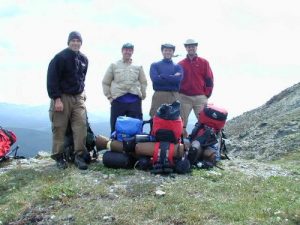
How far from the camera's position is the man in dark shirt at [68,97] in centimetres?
1359

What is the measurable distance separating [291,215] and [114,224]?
3700 millimetres

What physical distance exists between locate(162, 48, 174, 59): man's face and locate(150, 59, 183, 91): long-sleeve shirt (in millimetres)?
139

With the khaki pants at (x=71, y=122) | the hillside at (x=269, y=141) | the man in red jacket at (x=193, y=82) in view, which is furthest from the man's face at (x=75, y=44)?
the hillside at (x=269, y=141)

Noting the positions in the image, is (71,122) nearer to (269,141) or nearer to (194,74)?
(194,74)

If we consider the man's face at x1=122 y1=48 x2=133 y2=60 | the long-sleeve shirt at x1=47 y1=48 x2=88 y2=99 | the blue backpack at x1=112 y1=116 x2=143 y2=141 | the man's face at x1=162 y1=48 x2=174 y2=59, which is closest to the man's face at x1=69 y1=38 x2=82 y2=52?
the long-sleeve shirt at x1=47 y1=48 x2=88 y2=99

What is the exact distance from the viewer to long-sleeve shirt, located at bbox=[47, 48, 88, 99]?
13.5m

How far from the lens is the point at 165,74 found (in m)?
15.2

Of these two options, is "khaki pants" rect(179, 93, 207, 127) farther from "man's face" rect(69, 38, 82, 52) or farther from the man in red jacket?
"man's face" rect(69, 38, 82, 52)

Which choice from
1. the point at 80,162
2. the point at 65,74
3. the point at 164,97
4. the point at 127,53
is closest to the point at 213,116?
the point at 164,97

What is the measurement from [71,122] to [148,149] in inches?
107

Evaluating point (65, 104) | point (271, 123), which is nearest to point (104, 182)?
point (65, 104)

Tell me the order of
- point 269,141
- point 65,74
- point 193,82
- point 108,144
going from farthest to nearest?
point 269,141, point 193,82, point 108,144, point 65,74

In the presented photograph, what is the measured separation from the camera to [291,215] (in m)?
9.62

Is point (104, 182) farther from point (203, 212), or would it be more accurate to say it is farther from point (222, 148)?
point (222, 148)
